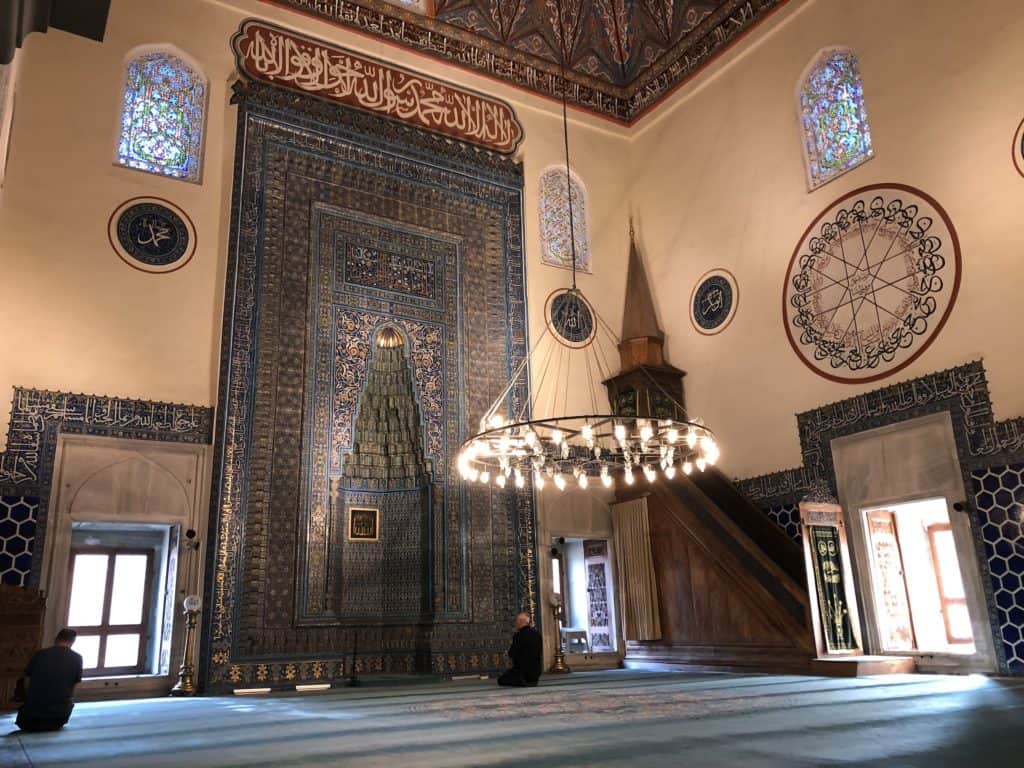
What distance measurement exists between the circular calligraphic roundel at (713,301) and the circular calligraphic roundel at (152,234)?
459cm

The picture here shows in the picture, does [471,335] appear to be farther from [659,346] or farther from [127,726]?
[127,726]

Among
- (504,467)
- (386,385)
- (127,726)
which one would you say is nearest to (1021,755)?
(127,726)

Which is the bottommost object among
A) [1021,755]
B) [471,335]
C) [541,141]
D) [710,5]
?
[1021,755]

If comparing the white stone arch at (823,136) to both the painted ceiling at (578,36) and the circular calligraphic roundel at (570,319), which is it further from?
the circular calligraphic roundel at (570,319)

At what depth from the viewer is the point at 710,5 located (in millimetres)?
8312

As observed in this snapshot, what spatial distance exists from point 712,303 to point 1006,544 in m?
3.38

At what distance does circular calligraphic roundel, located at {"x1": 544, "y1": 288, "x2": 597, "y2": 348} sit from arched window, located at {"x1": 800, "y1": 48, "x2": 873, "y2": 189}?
8.09 feet

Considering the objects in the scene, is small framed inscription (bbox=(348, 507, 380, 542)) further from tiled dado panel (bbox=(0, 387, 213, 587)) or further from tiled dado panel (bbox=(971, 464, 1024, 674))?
tiled dado panel (bbox=(971, 464, 1024, 674))

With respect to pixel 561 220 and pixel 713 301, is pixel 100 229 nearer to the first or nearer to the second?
pixel 561 220

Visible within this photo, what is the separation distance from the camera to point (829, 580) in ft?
19.9

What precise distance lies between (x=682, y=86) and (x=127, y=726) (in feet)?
25.0

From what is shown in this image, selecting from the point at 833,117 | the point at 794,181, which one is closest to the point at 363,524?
the point at 794,181

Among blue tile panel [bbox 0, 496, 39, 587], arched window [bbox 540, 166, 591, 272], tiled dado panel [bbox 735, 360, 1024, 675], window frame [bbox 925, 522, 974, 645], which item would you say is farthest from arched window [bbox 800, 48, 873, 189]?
blue tile panel [bbox 0, 496, 39, 587]

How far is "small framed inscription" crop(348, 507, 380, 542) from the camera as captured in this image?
273 inches
